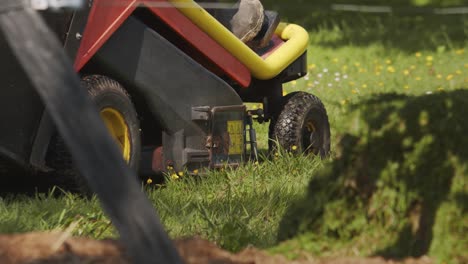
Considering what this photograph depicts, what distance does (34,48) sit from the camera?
3549 millimetres

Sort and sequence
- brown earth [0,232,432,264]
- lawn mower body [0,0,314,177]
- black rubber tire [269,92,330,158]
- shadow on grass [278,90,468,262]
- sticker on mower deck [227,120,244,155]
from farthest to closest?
black rubber tire [269,92,330,158] < sticker on mower deck [227,120,244,155] < lawn mower body [0,0,314,177] < shadow on grass [278,90,468,262] < brown earth [0,232,432,264]

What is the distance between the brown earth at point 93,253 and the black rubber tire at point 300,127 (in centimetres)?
314

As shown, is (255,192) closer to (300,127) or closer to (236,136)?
(236,136)

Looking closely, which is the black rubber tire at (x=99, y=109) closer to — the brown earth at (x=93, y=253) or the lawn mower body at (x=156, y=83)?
the lawn mower body at (x=156, y=83)

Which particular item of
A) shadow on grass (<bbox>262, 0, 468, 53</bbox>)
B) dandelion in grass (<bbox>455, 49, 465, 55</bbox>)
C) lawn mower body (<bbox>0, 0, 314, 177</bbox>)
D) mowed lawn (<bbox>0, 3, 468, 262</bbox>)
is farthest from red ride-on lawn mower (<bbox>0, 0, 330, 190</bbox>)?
shadow on grass (<bbox>262, 0, 468, 53</bbox>)

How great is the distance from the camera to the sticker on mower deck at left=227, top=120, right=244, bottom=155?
281 inches

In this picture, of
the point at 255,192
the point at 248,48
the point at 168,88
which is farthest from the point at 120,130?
the point at 248,48

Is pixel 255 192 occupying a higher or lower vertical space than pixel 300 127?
lower

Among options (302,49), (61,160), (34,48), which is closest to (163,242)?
(34,48)

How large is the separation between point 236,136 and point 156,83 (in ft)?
2.70

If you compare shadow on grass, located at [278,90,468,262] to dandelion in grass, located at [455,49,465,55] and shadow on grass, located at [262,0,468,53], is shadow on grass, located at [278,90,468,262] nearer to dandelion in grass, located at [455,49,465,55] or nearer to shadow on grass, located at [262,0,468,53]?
dandelion in grass, located at [455,49,465,55]

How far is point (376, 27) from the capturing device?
17.0 metres

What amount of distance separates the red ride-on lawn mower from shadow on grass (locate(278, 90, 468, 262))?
1.92m

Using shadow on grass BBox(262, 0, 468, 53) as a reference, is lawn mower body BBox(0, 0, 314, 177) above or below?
below
